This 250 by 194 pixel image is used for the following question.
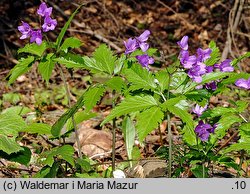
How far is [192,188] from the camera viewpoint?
2162mm

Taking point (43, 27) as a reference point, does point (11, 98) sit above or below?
above

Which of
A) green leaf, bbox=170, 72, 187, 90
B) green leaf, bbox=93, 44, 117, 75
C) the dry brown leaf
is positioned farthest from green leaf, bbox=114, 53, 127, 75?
the dry brown leaf

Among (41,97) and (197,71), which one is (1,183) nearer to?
(197,71)

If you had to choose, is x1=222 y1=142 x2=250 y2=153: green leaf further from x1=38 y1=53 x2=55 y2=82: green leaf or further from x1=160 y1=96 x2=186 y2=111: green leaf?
x1=38 y1=53 x2=55 y2=82: green leaf

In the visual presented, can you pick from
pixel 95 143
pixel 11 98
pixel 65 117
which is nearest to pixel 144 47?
pixel 65 117

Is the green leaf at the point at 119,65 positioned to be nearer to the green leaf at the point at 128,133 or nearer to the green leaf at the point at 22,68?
the green leaf at the point at 22,68

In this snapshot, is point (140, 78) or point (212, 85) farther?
point (212, 85)

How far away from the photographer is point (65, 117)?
2.48 m

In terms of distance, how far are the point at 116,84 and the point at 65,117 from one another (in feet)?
1.03

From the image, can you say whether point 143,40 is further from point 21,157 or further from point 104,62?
point 21,157

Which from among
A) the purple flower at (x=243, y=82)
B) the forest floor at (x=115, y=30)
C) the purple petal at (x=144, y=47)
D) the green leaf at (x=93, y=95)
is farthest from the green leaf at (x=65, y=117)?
the forest floor at (x=115, y=30)

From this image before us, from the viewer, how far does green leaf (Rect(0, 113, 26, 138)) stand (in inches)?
102

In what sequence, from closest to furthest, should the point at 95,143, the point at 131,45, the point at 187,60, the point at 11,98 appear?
the point at 187,60, the point at 131,45, the point at 95,143, the point at 11,98

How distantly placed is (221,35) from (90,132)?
9.86 feet
